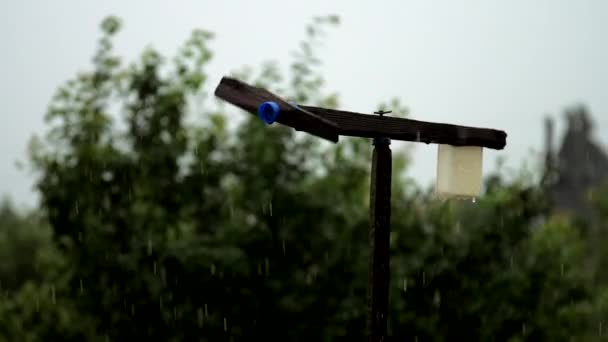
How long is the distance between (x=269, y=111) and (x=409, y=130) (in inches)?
24.0

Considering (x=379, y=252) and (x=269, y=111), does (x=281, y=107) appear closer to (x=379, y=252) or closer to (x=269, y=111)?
(x=269, y=111)

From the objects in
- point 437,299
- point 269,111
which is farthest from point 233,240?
point 269,111

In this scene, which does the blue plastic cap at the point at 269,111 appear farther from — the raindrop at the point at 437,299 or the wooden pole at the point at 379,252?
the raindrop at the point at 437,299

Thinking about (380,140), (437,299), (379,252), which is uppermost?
(380,140)

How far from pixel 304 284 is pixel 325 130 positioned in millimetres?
2474

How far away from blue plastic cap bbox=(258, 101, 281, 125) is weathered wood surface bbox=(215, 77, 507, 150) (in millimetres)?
23

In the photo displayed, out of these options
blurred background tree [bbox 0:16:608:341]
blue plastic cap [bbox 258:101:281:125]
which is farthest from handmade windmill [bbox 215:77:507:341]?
blurred background tree [bbox 0:16:608:341]

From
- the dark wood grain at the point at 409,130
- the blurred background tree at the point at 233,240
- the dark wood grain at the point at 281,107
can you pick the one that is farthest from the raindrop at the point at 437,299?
the dark wood grain at the point at 281,107

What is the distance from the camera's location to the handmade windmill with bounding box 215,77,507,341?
2.67m

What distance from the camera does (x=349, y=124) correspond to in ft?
9.14

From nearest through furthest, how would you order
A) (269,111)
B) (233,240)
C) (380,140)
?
(269,111)
(380,140)
(233,240)

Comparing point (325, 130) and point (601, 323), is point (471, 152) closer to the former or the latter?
point (325, 130)

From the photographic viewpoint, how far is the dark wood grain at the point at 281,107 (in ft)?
8.67

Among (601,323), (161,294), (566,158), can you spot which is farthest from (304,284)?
(566,158)
